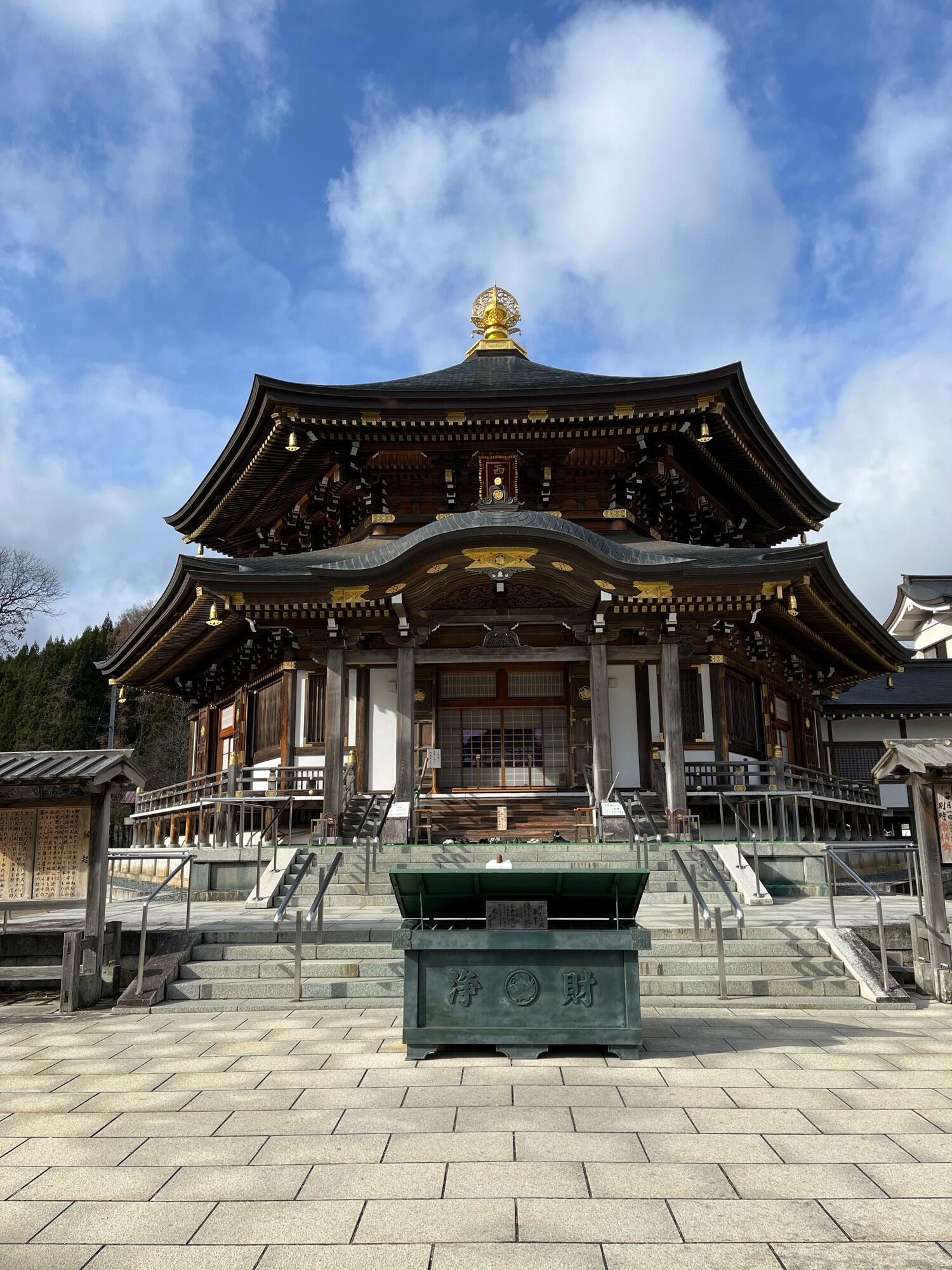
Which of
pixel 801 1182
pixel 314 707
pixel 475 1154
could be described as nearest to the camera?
pixel 801 1182

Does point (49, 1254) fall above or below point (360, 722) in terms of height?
below

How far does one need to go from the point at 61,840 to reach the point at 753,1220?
7.37m

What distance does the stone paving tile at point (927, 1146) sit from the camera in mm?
4685

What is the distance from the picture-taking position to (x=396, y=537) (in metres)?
19.8

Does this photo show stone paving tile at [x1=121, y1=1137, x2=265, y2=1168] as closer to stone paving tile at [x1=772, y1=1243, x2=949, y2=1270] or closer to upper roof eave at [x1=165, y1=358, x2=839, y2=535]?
stone paving tile at [x1=772, y1=1243, x2=949, y2=1270]

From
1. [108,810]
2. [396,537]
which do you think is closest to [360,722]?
[396,537]

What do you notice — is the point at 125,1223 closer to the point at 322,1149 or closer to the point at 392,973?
the point at 322,1149

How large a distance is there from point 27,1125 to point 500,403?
15.2 metres

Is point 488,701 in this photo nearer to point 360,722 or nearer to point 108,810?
point 360,722

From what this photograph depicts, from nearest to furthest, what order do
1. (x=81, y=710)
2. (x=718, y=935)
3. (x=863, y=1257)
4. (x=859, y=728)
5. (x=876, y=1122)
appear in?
(x=863, y=1257)
(x=876, y=1122)
(x=718, y=935)
(x=859, y=728)
(x=81, y=710)

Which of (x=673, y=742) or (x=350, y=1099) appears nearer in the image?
(x=350, y=1099)

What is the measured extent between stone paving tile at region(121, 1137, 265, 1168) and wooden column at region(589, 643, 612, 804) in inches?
447

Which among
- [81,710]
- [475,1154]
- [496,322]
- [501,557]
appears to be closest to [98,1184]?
[475,1154]

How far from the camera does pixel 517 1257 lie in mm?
3621
